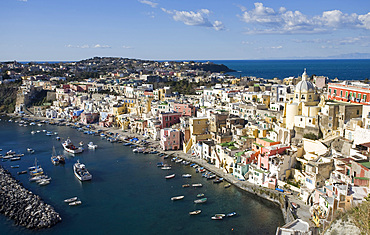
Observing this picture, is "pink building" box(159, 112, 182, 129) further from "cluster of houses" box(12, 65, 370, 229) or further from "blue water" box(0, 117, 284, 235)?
"blue water" box(0, 117, 284, 235)

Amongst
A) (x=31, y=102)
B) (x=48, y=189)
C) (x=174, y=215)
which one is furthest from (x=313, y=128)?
(x=31, y=102)

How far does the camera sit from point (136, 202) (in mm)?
20375

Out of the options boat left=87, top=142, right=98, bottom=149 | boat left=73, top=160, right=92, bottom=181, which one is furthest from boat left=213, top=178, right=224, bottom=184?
boat left=87, top=142, right=98, bottom=149

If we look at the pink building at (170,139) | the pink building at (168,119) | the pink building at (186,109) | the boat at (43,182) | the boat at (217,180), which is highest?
the pink building at (186,109)

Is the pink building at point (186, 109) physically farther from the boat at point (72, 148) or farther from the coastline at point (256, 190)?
the boat at point (72, 148)

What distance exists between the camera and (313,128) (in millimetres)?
23297

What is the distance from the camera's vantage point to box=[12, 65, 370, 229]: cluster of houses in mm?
17516

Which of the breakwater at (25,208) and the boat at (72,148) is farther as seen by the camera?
the boat at (72,148)

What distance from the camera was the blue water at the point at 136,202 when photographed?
1730 cm

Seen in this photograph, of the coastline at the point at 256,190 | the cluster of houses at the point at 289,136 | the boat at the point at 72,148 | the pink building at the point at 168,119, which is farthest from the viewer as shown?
the pink building at the point at 168,119

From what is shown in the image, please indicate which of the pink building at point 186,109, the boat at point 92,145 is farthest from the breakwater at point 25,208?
the pink building at point 186,109

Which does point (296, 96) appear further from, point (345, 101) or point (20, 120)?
point (20, 120)

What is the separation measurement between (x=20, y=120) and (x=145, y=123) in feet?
78.0

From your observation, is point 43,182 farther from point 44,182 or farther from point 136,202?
point 136,202
